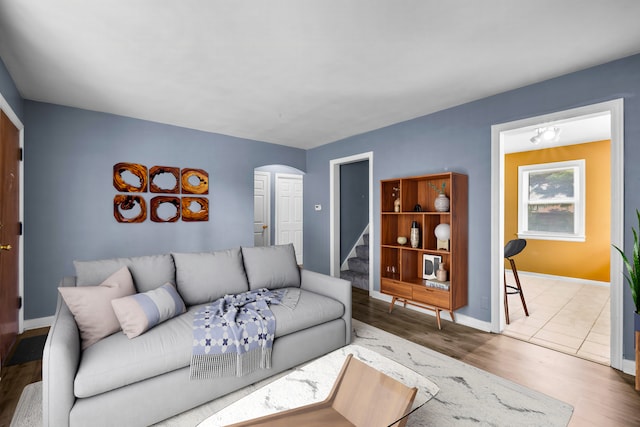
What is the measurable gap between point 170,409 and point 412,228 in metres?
3.00

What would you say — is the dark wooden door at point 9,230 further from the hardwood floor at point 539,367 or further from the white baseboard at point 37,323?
the hardwood floor at point 539,367

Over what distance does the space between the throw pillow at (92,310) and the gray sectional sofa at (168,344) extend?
0.05m

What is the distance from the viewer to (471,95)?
3.23 meters

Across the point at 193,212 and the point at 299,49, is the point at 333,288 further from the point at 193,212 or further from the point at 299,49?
the point at 193,212

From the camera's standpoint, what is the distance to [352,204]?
19.6 ft

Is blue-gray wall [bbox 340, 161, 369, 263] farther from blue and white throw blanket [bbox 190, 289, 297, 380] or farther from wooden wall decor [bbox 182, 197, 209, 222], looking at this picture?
blue and white throw blanket [bbox 190, 289, 297, 380]

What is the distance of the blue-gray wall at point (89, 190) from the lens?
3402mm

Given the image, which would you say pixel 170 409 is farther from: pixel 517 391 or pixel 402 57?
pixel 402 57

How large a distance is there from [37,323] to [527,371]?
4.99 metres

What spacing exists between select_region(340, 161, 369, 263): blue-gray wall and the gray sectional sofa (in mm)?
2748

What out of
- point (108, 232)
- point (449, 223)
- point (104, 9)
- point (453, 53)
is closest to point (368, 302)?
point (449, 223)

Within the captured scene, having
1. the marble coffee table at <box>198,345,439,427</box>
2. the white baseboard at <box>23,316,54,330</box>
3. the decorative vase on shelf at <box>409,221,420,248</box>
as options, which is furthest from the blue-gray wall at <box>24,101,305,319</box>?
the marble coffee table at <box>198,345,439,427</box>

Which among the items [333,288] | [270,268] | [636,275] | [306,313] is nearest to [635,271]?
[636,275]

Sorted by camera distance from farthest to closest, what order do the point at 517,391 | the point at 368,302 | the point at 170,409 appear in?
the point at 368,302, the point at 517,391, the point at 170,409
